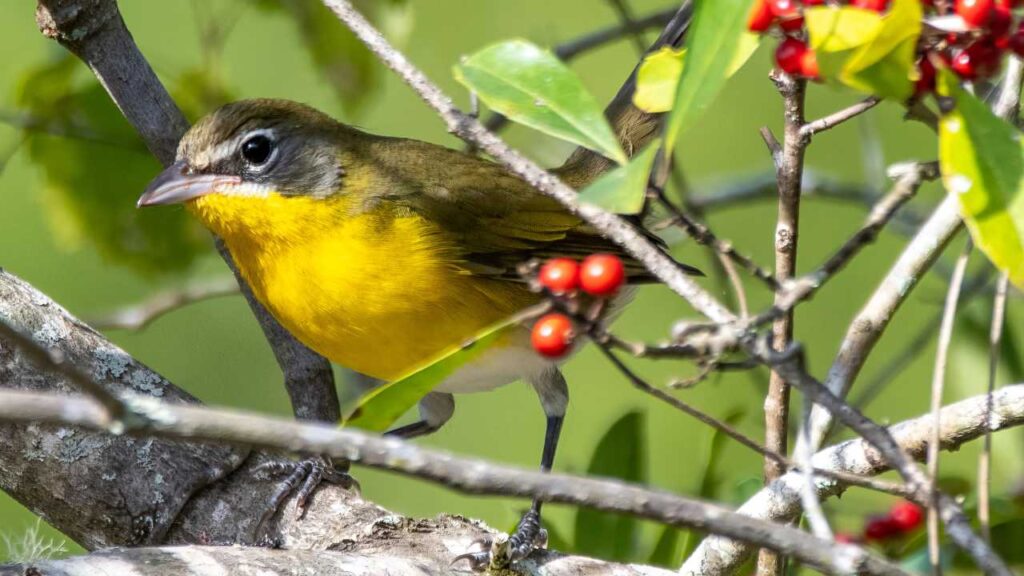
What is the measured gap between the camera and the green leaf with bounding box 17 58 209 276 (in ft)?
14.4

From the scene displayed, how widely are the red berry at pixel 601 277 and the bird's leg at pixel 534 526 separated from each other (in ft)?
3.98

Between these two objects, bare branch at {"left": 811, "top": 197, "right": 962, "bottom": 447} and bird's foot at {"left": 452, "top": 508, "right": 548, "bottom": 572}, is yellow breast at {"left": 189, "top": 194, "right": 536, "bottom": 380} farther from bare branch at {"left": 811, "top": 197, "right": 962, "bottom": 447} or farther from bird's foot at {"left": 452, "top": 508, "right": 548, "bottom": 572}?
bare branch at {"left": 811, "top": 197, "right": 962, "bottom": 447}

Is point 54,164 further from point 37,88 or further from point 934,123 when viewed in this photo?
point 934,123

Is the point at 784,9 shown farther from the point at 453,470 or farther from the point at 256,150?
the point at 256,150

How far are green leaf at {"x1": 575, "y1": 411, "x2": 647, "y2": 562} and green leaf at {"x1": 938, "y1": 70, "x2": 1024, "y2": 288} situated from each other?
2.13 meters

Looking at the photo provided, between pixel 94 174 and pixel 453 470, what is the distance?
11.2ft

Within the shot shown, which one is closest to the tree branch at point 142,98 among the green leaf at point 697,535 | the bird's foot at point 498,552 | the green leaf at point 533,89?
the bird's foot at point 498,552

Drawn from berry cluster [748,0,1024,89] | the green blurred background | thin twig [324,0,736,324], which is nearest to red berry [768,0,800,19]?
berry cluster [748,0,1024,89]

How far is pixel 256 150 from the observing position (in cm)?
424

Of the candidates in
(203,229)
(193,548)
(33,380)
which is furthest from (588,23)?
(193,548)

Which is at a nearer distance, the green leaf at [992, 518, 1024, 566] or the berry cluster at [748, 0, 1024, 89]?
the berry cluster at [748, 0, 1024, 89]

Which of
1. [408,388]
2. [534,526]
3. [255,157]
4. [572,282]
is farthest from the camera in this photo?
[255,157]

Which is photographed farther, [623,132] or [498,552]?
[623,132]

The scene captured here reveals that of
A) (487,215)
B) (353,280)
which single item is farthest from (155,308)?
(487,215)
